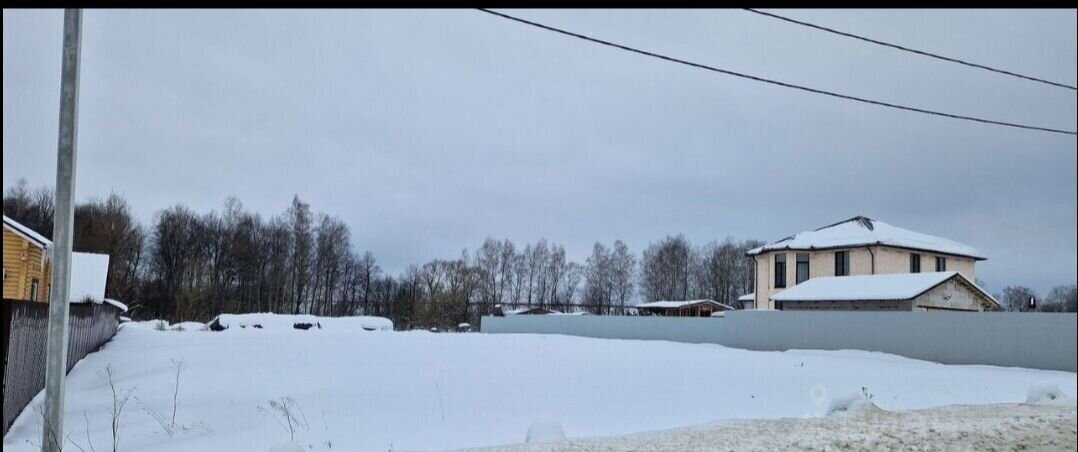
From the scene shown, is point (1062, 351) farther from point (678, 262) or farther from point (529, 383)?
point (678, 262)

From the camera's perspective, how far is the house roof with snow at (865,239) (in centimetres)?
3347

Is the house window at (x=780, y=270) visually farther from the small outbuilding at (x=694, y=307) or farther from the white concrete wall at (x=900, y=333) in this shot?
the small outbuilding at (x=694, y=307)

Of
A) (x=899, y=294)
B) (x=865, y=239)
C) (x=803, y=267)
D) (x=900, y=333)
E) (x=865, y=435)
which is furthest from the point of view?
(x=803, y=267)

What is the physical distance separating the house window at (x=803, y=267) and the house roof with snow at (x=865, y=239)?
21.4 inches

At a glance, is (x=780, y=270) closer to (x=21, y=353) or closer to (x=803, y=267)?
(x=803, y=267)

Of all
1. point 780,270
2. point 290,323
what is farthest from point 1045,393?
point 290,323

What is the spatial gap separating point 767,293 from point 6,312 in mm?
32968

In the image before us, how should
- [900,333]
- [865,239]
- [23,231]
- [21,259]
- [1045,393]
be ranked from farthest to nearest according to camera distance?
[865,239] → [900,333] → [21,259] → [23,231] → [1045,393]

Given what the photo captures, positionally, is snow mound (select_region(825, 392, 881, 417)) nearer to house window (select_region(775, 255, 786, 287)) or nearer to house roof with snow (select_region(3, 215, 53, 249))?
house roof with snow (select_region(3, 215, 53, 249))

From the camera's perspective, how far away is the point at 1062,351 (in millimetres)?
16312

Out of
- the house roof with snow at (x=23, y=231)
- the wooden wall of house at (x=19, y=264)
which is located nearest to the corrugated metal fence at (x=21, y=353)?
the wooden wall of house at (x=19, y=264)

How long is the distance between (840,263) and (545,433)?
30115 mm

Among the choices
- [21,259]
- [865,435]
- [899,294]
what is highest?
[21,259]

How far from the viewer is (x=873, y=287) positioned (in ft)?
92.3
